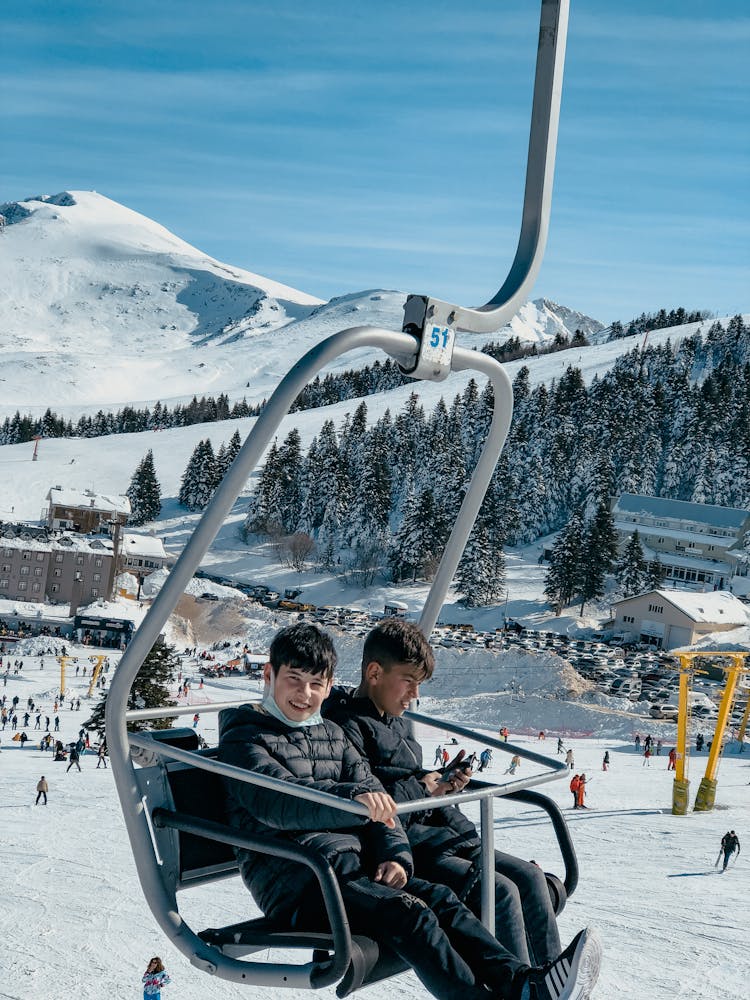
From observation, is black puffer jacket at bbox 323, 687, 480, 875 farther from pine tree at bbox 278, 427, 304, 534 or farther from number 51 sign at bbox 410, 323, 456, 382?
pine tree at bbox 278, 427, 304, 534

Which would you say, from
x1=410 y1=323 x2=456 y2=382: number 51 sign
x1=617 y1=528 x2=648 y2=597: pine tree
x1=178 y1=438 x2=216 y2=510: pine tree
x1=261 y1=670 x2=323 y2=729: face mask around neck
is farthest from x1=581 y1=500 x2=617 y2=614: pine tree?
x1=410 y1=323 x2=456 y2=382: number 51 sign

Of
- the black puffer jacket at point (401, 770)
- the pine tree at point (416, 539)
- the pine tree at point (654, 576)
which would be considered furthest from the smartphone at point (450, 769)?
the pine tree at point (416, 539)

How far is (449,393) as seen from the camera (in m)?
123

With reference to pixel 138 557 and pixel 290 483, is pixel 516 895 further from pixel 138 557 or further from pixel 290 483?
pixel 290 483

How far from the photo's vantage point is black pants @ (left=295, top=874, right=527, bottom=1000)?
3334mm

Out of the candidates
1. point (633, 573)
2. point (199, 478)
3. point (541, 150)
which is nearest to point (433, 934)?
point (541, 150)

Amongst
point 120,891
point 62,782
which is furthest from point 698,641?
point 120,891

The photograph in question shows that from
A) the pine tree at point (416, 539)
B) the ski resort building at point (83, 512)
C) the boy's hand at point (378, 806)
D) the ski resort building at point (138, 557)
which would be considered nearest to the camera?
the boy's hand at point (378, 806)

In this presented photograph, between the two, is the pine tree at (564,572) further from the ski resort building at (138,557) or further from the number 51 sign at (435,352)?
the number 51 sign at (435,352)

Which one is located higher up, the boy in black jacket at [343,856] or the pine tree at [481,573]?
the boy in black jacket at [343,856]

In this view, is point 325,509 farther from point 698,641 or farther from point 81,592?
point 698,641

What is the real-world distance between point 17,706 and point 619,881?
26.8m

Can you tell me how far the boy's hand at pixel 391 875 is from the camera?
360 centimetres

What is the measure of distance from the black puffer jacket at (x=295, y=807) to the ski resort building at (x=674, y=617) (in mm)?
55551
